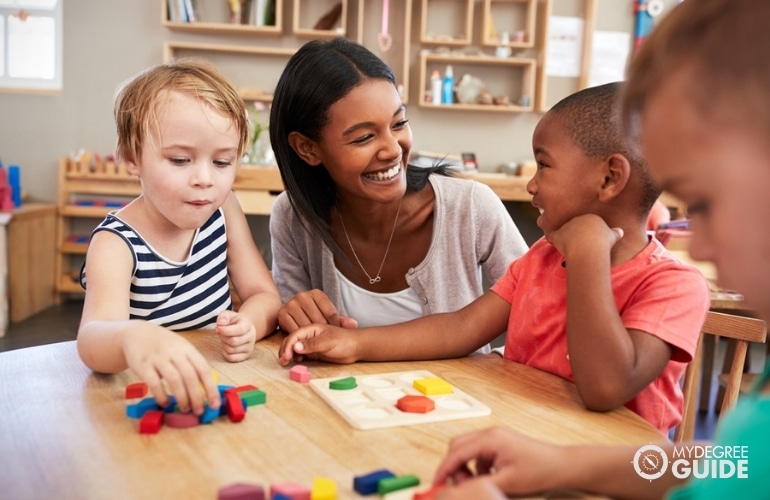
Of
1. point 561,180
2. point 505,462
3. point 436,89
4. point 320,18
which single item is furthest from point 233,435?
point 320,18

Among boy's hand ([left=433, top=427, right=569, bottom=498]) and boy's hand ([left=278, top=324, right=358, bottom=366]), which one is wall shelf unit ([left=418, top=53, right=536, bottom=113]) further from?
boy's hand ([left=433, top=427, right=569, bottom=498])

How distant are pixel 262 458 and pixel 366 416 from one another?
5.9 inches

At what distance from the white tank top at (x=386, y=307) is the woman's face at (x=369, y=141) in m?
0.24

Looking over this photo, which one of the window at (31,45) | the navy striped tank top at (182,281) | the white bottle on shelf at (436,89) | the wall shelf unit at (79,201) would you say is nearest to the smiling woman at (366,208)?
the navy striped tank top at (182,281)

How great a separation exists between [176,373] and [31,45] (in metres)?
4.71

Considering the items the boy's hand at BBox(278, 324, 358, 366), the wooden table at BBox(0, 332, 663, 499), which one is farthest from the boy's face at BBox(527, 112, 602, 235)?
the boy's hand at BBox(278, 324, 358, 366)

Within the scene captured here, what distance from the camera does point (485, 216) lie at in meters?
1.69

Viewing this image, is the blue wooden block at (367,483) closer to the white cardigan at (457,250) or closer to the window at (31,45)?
the white cardigan at (457,250)

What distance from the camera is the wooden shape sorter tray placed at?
837mm

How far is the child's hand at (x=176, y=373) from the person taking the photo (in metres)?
0.84

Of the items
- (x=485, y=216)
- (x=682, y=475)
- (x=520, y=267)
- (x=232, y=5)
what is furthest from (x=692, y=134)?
(x=232, y=5)

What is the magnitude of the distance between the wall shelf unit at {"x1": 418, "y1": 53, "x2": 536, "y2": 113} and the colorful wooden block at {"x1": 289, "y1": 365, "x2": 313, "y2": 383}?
12.4 ft

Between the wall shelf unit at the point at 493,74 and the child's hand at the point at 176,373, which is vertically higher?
the wall shelf unit at the point at 493,74

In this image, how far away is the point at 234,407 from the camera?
2.76 ft
